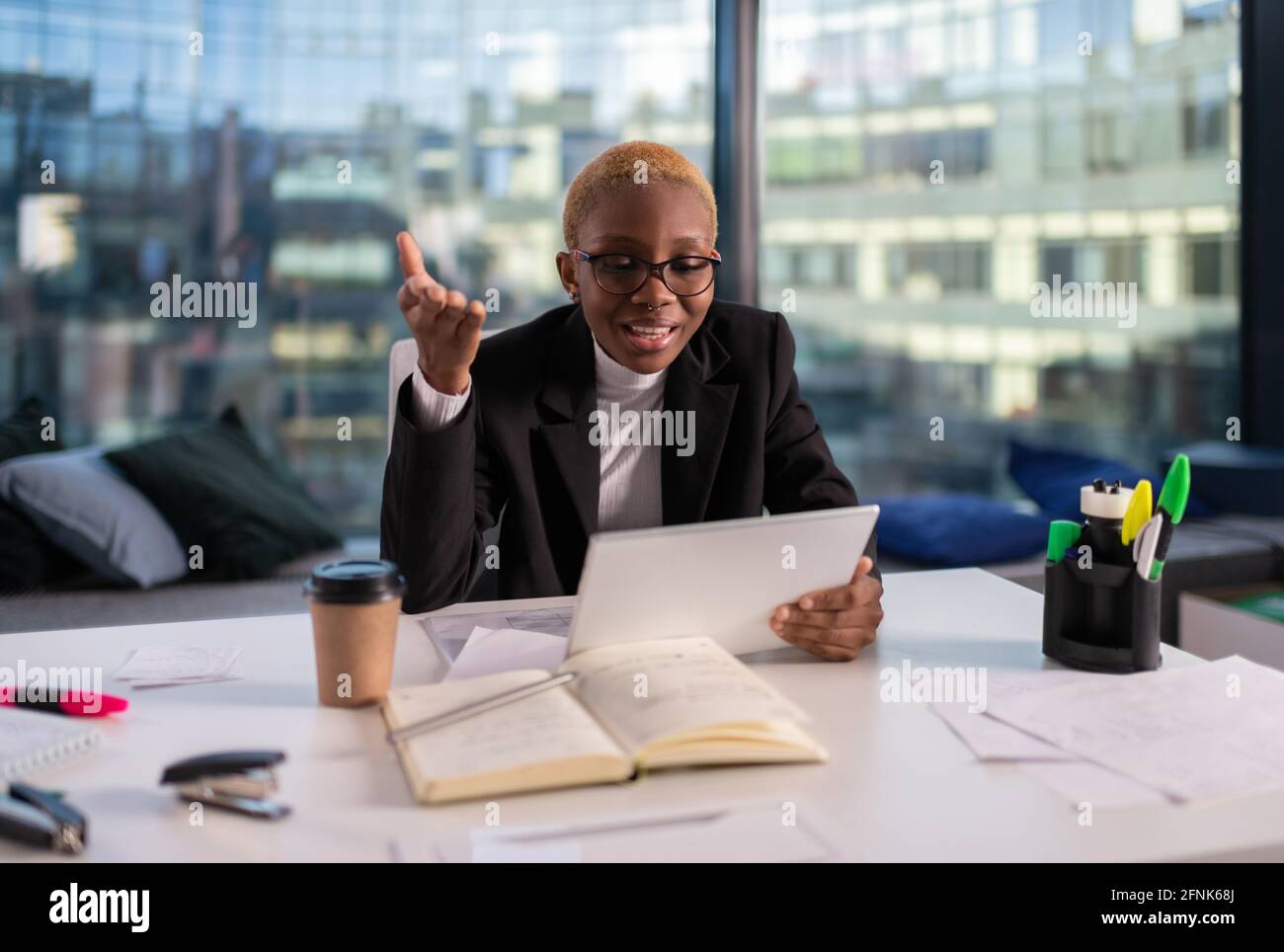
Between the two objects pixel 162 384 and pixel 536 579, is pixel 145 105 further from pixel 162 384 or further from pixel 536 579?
pixel 536 579

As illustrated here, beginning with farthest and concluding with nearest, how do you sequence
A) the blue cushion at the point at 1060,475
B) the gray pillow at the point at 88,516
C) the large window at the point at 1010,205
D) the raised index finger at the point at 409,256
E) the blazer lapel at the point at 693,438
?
the large window at the point at 1010,205 < the blue cushion at the point at 1060,475 < the gray pillow at the point at 88,516 < the blazer lapel at the point at 693,438 < the raised index finger at the point at 409,256

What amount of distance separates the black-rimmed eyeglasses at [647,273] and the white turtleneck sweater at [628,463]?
0.65ft

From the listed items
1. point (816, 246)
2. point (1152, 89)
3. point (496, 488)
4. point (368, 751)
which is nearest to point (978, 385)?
point (816, 246)

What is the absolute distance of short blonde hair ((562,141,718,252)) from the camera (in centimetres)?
166

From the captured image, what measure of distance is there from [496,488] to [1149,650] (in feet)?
2.97

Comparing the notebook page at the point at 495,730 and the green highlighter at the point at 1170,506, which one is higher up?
the green highlighter at the point at 1170,506

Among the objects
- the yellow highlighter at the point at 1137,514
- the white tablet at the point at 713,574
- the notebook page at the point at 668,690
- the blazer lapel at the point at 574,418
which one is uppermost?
the blazer lapel at the point at 574,418

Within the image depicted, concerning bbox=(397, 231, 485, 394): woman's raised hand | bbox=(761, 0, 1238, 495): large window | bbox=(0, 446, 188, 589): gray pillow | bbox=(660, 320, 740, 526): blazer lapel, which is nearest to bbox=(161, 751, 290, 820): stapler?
bbox=(397, 231, 485, 394): woman's raised hand

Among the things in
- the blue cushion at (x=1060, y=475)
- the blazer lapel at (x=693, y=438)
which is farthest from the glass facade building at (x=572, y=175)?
the blazer lapel at (x=693, y=438)

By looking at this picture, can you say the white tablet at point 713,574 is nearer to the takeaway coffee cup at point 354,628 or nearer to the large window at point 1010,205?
the takeaway coffee cup at point 354,628

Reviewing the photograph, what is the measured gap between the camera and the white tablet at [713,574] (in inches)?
43.9

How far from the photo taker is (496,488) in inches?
68.7

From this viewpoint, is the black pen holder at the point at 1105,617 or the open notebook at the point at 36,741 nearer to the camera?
the open notebook at the point at 36,741

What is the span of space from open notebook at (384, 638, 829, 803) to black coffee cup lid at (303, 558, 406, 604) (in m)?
0.09
